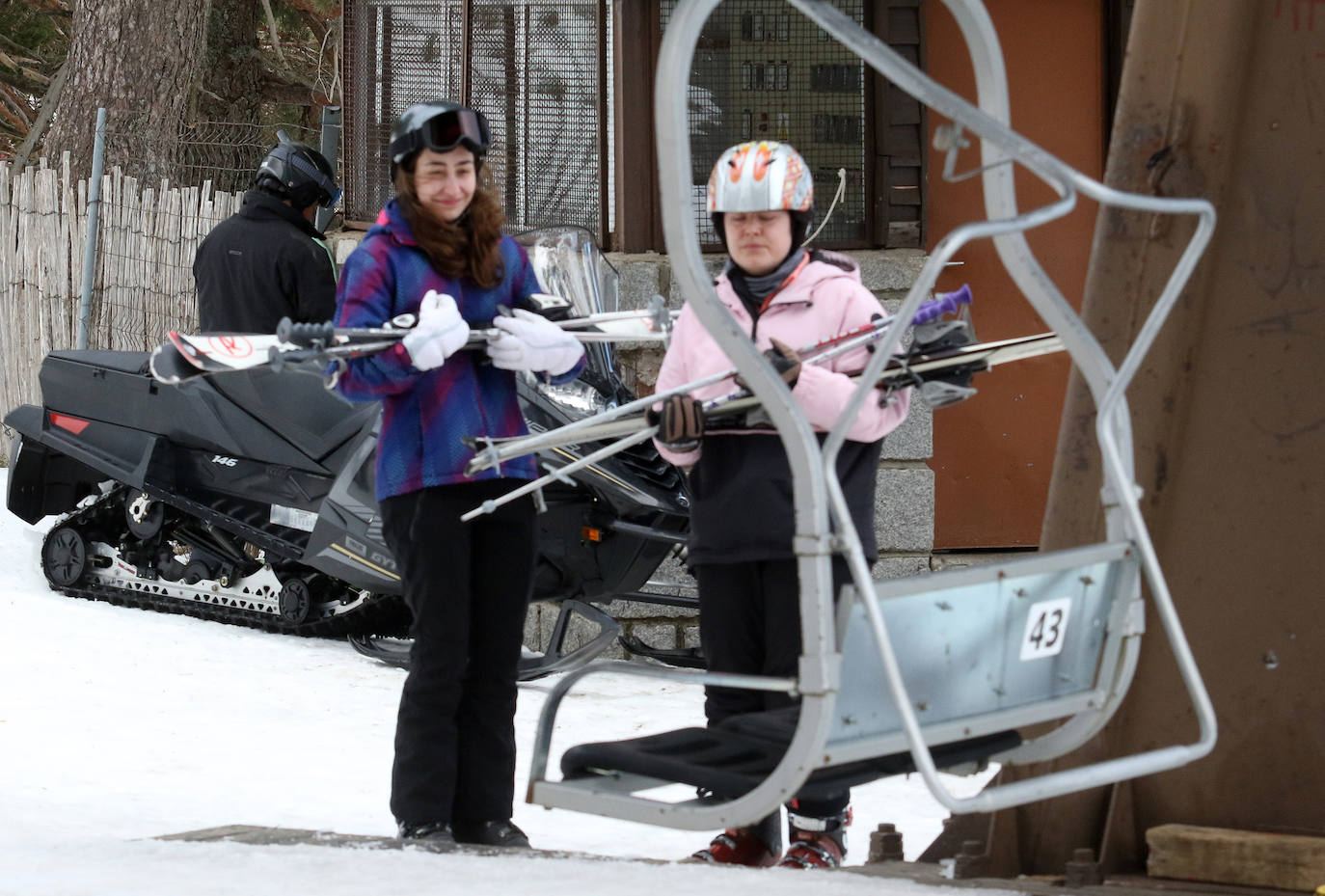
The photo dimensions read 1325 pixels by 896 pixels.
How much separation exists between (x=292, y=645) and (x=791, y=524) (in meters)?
4.21

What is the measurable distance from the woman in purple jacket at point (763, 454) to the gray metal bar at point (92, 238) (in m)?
7.22

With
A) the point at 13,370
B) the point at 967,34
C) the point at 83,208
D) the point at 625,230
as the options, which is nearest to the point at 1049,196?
the point at 625,230

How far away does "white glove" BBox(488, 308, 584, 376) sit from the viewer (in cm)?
379

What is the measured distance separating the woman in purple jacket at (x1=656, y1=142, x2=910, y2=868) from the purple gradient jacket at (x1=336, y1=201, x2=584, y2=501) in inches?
15.6

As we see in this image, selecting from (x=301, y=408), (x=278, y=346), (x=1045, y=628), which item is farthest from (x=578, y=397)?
(x=1045, y=628)

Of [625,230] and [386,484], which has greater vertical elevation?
[625,230]

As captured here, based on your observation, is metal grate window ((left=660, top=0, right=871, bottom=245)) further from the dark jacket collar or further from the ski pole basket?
the ski pole basket

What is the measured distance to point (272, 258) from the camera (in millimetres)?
7012

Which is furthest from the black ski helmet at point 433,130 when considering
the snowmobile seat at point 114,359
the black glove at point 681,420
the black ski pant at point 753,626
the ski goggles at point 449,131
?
the snowmobile seat at point 114,359

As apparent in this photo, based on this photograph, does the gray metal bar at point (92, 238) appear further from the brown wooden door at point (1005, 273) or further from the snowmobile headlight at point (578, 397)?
the brown wooden door at point (1005, 273)

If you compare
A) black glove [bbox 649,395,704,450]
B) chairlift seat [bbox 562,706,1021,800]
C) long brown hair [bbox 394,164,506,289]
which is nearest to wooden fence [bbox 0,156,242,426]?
long brown hair [bbox 394,164,506,289]

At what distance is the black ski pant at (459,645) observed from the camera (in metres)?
3.89

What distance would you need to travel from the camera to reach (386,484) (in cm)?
394

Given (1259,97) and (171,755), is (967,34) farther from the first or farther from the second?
(171,755)
